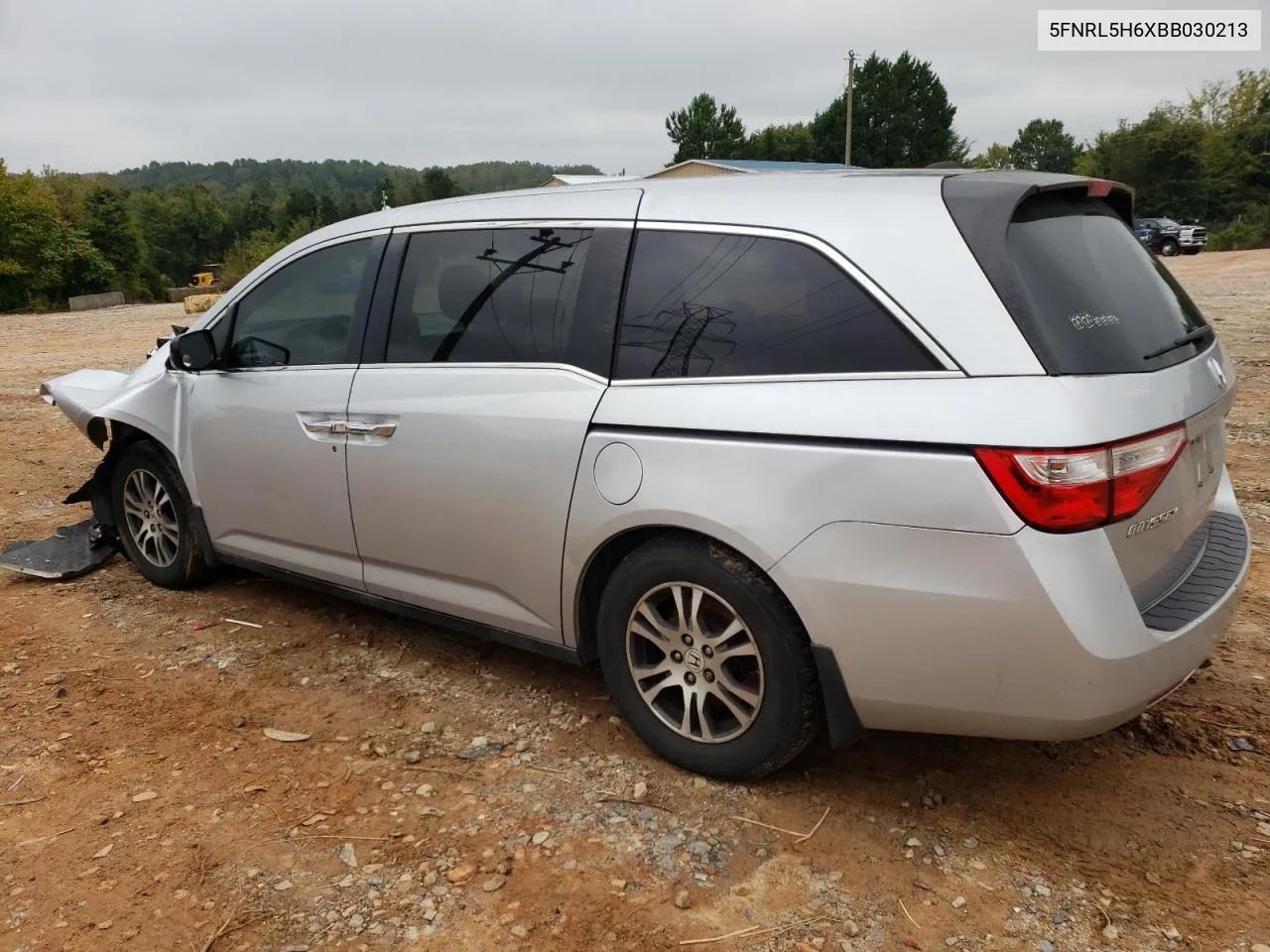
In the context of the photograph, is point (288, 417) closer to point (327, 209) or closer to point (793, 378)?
point (793, 378)

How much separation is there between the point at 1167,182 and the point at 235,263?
4889 cm

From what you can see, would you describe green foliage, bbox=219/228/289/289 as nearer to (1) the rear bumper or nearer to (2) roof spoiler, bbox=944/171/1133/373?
(2) roof spoiler, bbox=944/171/1133/373

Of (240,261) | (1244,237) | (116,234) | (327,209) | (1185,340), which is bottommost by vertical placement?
(1185,340)

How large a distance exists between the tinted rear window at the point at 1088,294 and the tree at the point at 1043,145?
11088 centimetres

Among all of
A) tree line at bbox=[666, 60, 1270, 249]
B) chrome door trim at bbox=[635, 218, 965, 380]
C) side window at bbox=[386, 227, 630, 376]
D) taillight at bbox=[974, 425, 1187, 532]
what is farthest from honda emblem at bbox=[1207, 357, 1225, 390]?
tree line at bbox=[666, 60, 1270, 249]

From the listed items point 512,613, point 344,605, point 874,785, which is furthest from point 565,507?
point 344,605

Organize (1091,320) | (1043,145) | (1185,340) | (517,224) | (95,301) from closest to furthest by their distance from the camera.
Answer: (1091,320)
(1185,340)
(517,224)
(95,301)
(1043,145)

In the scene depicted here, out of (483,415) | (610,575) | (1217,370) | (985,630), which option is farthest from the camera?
(483,415)

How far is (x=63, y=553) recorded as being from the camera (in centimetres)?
516

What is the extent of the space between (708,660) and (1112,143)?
213ft

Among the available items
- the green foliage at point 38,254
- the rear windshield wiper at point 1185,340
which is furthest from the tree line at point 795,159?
the rear windshield wiper at point 1185,340

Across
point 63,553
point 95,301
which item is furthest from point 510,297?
point 95,301

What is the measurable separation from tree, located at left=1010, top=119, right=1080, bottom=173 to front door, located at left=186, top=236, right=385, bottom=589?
4364 inches

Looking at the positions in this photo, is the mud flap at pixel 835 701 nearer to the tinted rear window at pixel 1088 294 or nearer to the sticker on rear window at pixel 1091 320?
the tinted rear window at pixel 1088 294
